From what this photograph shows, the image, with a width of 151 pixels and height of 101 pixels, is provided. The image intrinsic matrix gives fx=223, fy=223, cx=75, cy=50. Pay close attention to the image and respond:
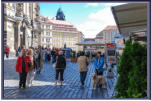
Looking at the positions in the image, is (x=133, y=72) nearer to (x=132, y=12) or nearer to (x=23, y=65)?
(x=132, y=12)

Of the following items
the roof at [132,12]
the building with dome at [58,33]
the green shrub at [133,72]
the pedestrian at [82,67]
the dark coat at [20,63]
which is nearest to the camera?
the green shrub at [133,72]

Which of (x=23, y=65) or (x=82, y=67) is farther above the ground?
(x=23, y=65)

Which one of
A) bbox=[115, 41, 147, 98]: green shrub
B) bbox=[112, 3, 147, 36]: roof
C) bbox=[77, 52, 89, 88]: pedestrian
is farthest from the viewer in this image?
bbox=[77, 52, 89, 88]: pedestrian

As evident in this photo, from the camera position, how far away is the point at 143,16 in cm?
688

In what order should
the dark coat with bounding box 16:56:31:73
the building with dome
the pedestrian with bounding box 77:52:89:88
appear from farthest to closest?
the building with dome
the pedestrian with bounding box 77:52:89:88
the dark coat with bounding box 16:56:31:73

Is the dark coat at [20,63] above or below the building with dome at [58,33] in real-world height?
below

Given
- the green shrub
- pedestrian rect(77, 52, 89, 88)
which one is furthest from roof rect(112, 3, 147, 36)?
pedestrian rect(77, 52, 89, 88)

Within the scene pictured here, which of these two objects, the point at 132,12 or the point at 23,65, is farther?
the point at 23,65

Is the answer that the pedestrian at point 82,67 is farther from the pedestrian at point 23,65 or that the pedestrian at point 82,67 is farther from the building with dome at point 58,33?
the building with dome at point 58,33

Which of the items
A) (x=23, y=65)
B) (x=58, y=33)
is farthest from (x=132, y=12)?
(x=58, y=33)

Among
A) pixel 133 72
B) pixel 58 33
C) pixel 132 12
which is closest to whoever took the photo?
pixel 133 72

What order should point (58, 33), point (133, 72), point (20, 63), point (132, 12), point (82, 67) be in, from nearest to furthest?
point (133, 72), point (132, 12), point (20, 63), point (82, 67), point (58, 33)

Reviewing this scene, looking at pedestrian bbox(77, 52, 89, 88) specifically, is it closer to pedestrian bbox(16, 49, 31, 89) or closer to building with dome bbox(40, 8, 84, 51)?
pedestrian bbox(16, 49, 31, 89)

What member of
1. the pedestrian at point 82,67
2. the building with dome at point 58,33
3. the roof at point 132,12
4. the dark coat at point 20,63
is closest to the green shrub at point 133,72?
the roof at point 132,12
